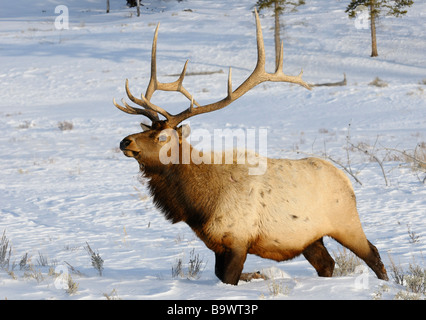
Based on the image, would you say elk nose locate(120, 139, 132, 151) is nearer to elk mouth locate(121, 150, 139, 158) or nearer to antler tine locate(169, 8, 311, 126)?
elk mouth locate(121, 150, 139, 158)

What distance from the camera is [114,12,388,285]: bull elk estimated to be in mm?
4898

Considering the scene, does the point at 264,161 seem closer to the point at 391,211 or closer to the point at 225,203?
the point at 225,203

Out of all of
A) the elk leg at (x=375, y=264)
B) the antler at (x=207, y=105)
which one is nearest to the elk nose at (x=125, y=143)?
the antler at (x=207, y=105)

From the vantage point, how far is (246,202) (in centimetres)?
498

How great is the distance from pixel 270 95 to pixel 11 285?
1866cm

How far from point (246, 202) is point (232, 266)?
57cm

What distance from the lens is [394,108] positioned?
18984mm

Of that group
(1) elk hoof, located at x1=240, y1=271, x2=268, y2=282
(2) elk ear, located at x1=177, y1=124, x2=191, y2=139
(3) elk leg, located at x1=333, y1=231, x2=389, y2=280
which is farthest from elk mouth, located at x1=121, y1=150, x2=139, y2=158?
(3) elk leg, located at x1=333, y1=231, x2=389, y2=280

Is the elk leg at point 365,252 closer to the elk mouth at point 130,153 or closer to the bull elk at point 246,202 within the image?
the bull elk at point 246,202

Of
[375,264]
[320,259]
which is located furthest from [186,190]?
[375,264]

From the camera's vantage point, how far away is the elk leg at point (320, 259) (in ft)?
18.3

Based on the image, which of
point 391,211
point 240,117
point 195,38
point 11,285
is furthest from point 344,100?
point 195,38

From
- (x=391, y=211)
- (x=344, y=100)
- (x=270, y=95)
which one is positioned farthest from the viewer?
(x=270, y=95)

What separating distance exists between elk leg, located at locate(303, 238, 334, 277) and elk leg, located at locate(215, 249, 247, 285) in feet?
3.35
